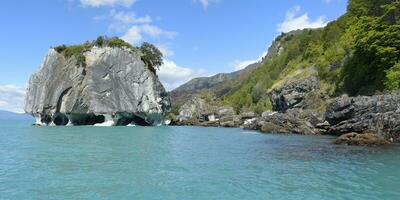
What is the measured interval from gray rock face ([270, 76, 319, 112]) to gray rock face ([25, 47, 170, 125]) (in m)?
34.6

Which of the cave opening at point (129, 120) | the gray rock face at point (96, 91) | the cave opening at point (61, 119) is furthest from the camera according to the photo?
the cave opening at point (129, 120)

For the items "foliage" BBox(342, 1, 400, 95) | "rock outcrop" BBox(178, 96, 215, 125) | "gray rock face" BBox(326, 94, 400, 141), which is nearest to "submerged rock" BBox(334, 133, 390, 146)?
"gray rock face" BBox(326, 94, 400, 141)

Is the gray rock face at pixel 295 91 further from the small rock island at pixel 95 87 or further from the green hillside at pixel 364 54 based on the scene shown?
the small rock island at pixel 95 87

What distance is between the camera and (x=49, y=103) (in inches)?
4247

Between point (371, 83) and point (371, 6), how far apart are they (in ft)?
45.0

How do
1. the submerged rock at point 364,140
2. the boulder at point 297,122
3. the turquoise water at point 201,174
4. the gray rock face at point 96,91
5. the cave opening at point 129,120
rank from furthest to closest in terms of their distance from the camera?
the cave opening at point 129,120
the gray rock face at point 96,91
the boulder at point 297,122
the submerged rock at point 364,140
the turquoise water at point 201,174

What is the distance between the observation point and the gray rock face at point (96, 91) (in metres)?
108

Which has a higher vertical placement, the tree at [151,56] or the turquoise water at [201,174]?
the tree at [151,56]

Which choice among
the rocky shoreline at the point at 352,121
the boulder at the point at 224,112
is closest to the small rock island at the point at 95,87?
the boulder at the point at 224,112

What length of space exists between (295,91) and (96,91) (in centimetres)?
5005

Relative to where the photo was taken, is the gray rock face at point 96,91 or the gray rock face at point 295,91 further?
the gray rock face at point 96,91

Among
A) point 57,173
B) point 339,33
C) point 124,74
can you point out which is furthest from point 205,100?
Answer: point 57,173

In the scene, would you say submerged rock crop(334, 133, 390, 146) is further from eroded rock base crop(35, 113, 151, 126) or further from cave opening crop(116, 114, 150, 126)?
cave opening crop(116, 114, 150, 126)

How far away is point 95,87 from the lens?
109 metres
